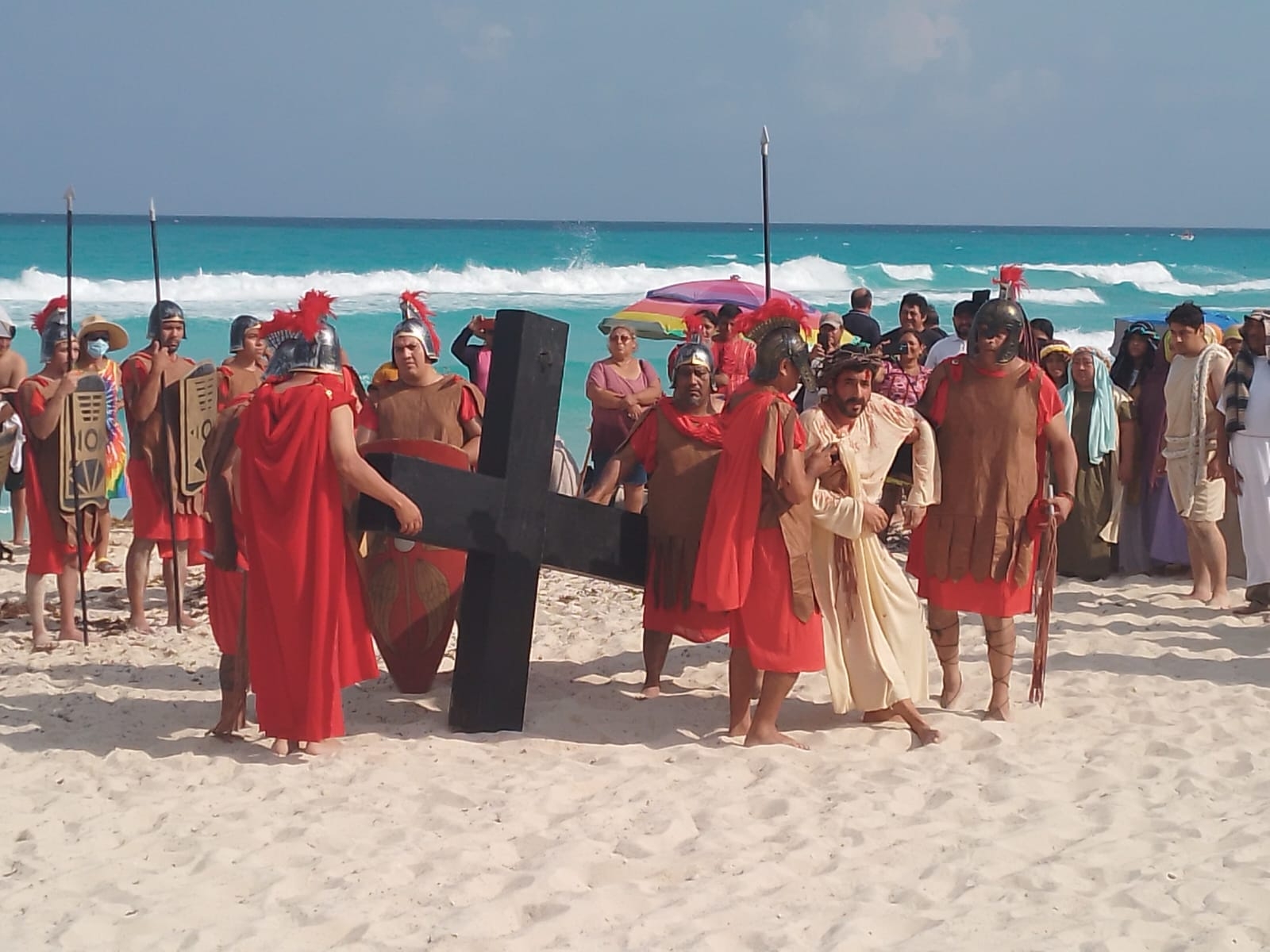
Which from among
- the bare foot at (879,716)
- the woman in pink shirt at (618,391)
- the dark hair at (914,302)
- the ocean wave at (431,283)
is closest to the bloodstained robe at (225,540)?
the bare foot at (879,716)

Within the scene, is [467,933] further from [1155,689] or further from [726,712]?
[1155,689]

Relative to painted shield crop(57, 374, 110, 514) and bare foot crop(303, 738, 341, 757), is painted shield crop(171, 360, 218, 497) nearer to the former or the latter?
painted shield crop(57, 374, 110, 514)

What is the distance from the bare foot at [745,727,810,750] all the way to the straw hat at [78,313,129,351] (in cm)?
395

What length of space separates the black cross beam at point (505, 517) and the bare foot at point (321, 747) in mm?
455

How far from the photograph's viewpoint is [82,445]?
734 cm

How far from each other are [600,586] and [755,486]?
3394 mm

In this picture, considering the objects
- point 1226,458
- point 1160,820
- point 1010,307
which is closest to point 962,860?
point 1160,820

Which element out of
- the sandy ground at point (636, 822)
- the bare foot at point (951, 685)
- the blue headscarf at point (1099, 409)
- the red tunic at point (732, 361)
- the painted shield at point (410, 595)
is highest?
the red tunic at point (732, 361)

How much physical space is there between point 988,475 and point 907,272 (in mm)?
52091

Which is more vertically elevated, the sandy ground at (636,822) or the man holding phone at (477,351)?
the man holding phone at (477,351)

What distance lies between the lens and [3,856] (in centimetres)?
454

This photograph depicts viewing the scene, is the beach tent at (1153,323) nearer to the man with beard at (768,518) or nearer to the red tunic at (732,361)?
the red tunic at (732,361)

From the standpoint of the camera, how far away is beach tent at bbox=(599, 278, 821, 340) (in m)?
13.1

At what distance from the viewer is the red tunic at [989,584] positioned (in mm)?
5980
